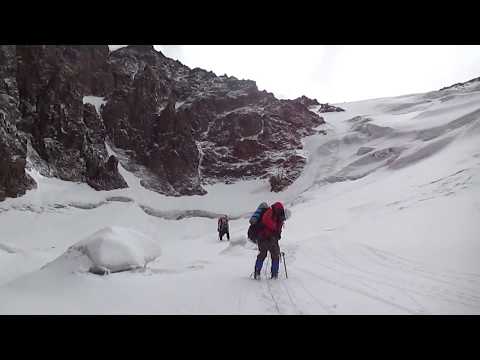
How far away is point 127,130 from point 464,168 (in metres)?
45.8

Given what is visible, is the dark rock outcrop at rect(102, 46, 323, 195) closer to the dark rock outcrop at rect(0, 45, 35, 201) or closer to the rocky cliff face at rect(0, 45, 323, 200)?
the rocky cliff face at rect(0, 45, 323, 200)

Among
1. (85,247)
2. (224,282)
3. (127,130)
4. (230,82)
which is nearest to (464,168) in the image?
(224,282)

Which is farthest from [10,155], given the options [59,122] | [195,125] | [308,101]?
[308,101]

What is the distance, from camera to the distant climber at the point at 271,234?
7.50 meters

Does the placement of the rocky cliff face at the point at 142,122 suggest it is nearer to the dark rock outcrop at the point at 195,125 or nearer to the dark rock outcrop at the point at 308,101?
the dark rock outcrop at the point at 195,125

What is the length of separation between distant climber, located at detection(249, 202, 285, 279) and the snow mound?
2.88 meters

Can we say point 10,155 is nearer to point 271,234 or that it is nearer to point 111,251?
point 111,251

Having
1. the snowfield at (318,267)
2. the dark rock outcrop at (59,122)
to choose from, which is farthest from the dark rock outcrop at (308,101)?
the snowfield at (318,267)

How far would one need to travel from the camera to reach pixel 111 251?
25.7ft

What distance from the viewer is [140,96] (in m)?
56.5

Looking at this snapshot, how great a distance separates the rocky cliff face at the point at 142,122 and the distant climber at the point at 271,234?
3437cm

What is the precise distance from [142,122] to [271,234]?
51344 mm

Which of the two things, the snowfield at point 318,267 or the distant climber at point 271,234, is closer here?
the snowfield at point 318,267

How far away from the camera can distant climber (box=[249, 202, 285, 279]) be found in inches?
295
